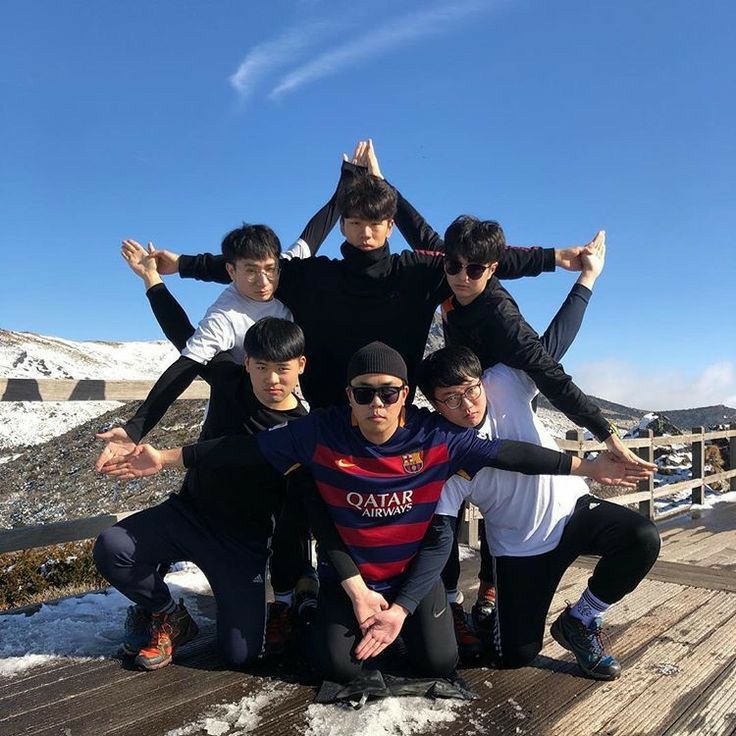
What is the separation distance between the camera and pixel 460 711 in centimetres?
233

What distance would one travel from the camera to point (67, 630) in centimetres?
320

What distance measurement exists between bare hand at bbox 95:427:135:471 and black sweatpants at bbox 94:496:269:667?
15.6 inches

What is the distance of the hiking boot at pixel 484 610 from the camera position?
3.05m

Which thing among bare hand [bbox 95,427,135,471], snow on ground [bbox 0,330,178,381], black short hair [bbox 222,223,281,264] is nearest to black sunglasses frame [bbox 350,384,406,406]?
black short hair [bbox 222,223,281,264]

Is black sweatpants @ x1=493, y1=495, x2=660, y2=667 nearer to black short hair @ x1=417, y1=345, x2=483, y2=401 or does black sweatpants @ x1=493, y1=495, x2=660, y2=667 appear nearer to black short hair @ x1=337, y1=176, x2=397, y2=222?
black short hair @ x1=417, y1=345, x2=483, y2=401

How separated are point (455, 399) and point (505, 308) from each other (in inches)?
20.2

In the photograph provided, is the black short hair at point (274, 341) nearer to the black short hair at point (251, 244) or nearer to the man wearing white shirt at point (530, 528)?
the black short hair at point (251, 244)

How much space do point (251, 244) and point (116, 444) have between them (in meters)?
1.10

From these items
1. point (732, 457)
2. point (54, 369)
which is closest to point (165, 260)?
point (732, 457)

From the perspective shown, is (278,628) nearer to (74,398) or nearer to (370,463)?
(370,463)

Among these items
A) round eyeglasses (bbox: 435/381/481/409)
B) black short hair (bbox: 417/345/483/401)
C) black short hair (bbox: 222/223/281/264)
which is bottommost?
round eyeglasses (bbox: 435/381/481/409)

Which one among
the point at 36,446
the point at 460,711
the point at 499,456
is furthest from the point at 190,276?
the point at 36,446

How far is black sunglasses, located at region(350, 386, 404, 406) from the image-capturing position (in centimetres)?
254

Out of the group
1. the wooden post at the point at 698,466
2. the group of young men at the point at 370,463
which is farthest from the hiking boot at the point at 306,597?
the wooden post at the point at 698,466
